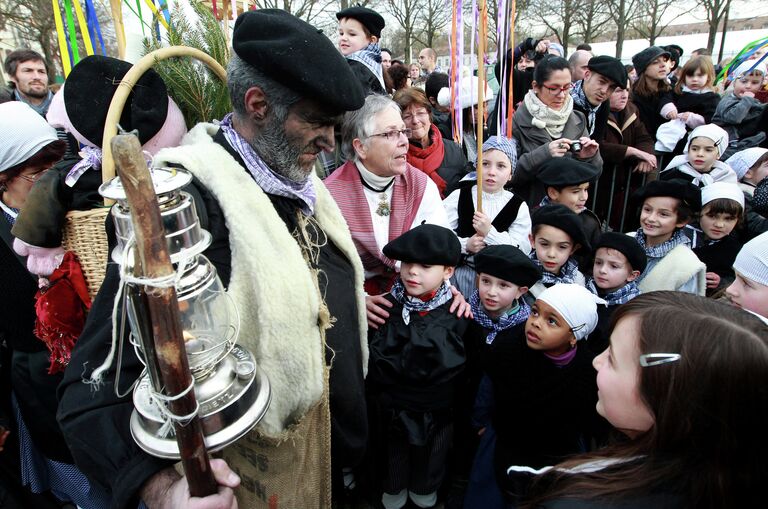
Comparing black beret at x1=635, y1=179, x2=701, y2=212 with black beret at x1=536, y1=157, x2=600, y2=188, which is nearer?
black beret at x1=635, y1=179, x2=701, y2=212

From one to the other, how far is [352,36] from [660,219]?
8.27 feet

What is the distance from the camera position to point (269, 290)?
119 cm

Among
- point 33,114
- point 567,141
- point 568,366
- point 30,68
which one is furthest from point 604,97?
point 30,68

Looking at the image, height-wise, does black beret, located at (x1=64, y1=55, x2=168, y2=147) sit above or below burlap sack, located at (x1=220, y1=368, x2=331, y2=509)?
above

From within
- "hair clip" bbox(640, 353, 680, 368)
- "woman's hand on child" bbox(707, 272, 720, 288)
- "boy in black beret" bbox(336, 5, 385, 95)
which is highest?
"boy in black beret" bbox(336, 5, 385, 95)

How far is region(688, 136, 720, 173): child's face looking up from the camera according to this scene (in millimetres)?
3713

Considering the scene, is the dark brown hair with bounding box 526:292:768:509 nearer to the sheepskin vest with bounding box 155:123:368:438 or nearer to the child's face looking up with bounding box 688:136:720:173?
the sheepskin vest with bounding box 155:123:368:438

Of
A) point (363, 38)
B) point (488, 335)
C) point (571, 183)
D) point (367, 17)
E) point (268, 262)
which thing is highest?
point (367, 17)

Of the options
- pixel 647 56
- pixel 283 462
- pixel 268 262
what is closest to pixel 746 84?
pixel 647 56

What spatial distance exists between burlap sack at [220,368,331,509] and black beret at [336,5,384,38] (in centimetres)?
297

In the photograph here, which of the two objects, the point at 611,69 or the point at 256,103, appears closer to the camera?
the point at 256,103

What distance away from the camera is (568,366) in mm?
2107

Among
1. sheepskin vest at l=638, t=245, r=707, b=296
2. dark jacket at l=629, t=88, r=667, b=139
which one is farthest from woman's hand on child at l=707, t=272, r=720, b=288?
dark jacket at l=629, t=88, r=667, b=139

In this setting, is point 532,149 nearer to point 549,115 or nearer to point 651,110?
point 549,115
